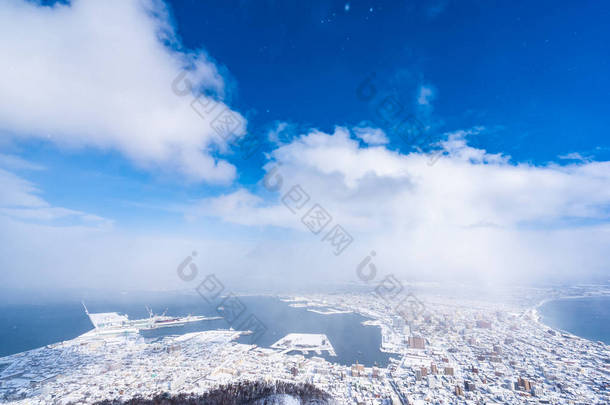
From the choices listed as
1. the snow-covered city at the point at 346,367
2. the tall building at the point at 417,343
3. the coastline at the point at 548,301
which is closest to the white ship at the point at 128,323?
the snow-covered city at the point at 346,367

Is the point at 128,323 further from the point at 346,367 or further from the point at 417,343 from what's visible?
the point at 417,343

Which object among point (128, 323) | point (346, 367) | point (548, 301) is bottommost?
point (128, 323)

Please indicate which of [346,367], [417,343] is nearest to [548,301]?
[417,343]

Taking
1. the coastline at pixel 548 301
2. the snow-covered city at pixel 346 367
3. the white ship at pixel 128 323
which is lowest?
the white ship at pixel 128 323

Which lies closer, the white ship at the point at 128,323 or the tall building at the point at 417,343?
the tall building at the point at 417,343

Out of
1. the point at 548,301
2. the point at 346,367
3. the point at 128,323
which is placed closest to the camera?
the point at 346,367

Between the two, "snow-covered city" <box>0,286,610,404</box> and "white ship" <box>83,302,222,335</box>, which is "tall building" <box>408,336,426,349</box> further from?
"white ship" <box>83,302,222,335</box>

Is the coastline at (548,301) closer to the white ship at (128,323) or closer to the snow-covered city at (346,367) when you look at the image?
the snow-covered city at (346,367)

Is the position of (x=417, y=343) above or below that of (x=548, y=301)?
below

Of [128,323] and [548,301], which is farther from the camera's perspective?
[548,301]

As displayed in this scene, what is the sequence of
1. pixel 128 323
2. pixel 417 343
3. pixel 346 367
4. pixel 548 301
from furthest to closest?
pixel 548 301
pixel 128 323
pixel 417 343
pixel 346 367

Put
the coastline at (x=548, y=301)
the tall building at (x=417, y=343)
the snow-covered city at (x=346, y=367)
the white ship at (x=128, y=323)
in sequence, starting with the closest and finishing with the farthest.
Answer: the snow-covered city at (x=346, y=367)
the tall building at (x=417, y=343)
the coastline at (x=548, y=301)
the white ship at (x=128, y=323)

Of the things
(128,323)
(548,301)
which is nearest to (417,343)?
(128,323)
